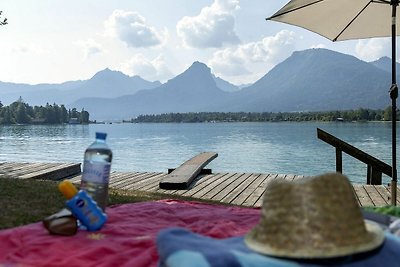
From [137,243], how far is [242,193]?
7042 millimetres

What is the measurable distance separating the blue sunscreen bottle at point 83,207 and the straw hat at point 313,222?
118 cm

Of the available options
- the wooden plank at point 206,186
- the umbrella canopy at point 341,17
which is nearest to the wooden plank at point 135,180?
the wooden plank at point 206,186

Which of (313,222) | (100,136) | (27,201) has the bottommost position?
(27,201)

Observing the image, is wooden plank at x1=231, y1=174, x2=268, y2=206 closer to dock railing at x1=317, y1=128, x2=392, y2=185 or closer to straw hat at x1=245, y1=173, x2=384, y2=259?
dock railing at x1=317, y1=128, x2=392, y2=185

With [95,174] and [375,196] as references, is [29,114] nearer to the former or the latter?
[375,196]

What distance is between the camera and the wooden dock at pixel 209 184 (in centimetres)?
922

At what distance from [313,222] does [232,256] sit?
391mm

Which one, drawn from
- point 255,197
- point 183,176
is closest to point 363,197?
point 255,197

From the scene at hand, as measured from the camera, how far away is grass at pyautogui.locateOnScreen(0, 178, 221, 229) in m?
5.02

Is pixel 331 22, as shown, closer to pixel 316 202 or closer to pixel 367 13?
pixel 367 13

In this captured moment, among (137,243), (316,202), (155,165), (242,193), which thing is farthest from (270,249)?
(155,165)

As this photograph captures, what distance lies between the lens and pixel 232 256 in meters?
2.04

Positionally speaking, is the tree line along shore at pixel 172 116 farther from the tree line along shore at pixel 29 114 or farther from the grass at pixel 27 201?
the grass at pixel 27 201

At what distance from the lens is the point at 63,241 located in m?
2.76
